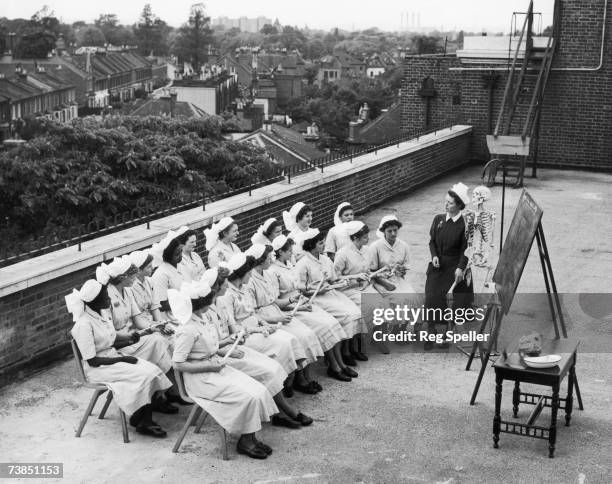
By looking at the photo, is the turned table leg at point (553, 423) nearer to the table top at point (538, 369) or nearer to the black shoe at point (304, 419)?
the table top at point (538, 369)

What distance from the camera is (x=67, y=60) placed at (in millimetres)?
136125

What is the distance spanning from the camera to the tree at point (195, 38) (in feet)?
556

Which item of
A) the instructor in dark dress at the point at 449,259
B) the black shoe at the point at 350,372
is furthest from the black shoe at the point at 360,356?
the instructor in dark dress at the point at 449,259

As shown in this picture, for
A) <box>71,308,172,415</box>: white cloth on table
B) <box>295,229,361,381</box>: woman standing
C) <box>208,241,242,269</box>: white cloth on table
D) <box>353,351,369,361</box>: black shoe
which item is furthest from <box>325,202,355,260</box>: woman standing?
<box>71,308,172,415</box>: white cloth on table

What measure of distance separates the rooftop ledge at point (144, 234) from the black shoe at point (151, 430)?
186cm

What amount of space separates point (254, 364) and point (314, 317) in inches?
56.9

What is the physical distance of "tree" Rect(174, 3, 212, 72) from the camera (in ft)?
556

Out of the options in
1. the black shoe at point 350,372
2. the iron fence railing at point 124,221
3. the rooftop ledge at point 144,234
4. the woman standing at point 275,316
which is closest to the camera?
the woman standing at point 275,316

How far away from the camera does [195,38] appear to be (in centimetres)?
16888

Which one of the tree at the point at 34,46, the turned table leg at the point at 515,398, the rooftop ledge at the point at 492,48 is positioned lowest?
the tree at the point at 34,46

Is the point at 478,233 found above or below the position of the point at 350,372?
above

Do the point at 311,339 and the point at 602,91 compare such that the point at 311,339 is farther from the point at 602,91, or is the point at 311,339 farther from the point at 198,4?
the point at 198,4

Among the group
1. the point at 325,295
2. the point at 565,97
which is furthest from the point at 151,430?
the point at 565,97

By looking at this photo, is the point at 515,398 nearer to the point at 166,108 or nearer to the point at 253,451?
the point at 253,451
